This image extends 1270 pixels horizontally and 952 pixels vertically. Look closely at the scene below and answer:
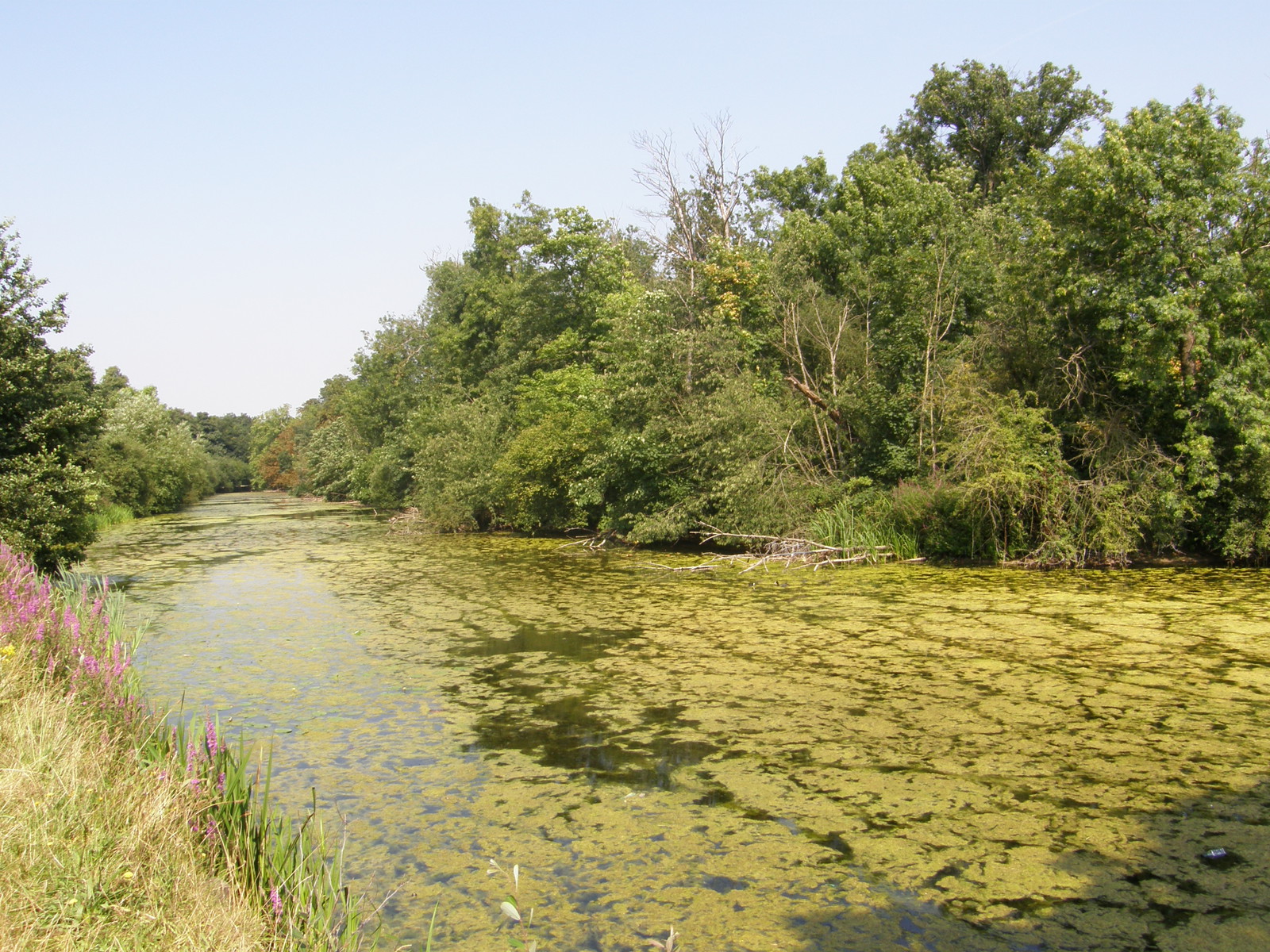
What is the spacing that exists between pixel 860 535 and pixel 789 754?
1046 cm

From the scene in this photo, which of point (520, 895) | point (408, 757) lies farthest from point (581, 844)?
point (408, 757)

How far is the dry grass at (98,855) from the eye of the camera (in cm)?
273

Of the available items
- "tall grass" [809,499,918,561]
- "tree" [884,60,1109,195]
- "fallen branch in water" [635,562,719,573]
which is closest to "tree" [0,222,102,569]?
"fallen branch in water" [635,562,719,573]

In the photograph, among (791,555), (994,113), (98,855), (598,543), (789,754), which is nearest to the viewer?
(98,855)

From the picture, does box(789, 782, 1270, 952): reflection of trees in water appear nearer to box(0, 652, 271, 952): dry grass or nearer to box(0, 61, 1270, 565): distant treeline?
box(0, 652, 271, 952): dry grass

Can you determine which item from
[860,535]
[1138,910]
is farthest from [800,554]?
[1138,910]

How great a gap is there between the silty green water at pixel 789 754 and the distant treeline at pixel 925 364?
2177 millimetres

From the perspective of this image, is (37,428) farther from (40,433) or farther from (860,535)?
(860,535)

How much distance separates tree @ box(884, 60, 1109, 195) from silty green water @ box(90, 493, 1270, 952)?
22.6 m

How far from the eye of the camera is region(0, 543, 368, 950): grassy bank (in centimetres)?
278

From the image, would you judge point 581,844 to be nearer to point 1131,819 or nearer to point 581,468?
point 1131,819

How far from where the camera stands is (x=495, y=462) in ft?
78.8

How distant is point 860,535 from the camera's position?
16.0 metres

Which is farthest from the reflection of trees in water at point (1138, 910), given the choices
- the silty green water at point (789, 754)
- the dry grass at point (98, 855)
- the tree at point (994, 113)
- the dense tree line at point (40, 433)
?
the tree at point (994, 113)
